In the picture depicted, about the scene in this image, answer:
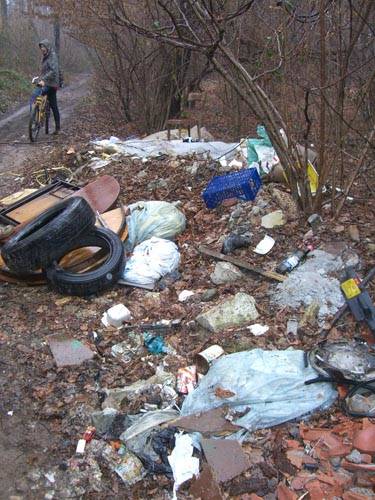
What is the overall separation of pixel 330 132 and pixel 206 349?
101 inches

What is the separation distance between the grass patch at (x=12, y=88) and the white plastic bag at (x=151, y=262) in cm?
1056

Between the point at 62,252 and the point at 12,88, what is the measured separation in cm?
1331

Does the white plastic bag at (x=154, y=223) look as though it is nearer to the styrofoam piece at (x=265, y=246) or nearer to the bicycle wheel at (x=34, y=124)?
the styrofoam piece at (x=265, y=246)

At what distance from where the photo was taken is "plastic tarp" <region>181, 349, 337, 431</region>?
301 cm

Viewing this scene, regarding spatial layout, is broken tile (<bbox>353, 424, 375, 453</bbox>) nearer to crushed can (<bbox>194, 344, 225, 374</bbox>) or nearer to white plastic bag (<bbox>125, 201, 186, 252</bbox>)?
crushed can (<bbox>194, 344, 225, 374</bbox>)

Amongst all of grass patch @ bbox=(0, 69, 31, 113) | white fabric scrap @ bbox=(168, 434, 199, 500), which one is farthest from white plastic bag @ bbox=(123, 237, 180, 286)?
grass patch @ bbox=(0, 69, 31, 113)

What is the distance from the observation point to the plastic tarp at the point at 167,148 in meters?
7.29

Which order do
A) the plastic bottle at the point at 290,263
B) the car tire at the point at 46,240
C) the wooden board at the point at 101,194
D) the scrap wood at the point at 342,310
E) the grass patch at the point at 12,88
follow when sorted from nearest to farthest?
the scrap wood at the point at 342,310
the car tire at the point at 46,240
the plastic bottle at the point at 290,263
the wooden board at the point at 101,194
the grass patch at the point at 12,88

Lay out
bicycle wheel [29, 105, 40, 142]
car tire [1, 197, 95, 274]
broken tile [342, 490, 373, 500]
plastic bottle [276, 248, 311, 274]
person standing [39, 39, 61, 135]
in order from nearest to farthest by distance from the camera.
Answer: broken tile [342, 490, 373, 500] → car tire [1, 197, 95, 274] → plastic bottle [276, 248, 311, 274] → bicycle wheel [29, 105, 40, 142] → person standing [39, 39, 61, 135]

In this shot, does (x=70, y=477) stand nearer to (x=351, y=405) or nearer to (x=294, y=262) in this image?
→ (x=351, y=405)

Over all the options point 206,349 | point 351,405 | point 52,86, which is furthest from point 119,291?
point 52,86

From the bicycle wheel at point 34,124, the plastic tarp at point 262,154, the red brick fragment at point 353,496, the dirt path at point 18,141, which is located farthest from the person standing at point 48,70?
the red brick fragment at point 353,496

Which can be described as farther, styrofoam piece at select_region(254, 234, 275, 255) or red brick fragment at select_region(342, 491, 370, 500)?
styrofoam piece at select_region(254, 234, 275, 255)

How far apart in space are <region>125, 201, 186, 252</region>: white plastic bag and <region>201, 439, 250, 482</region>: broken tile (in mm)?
2710
